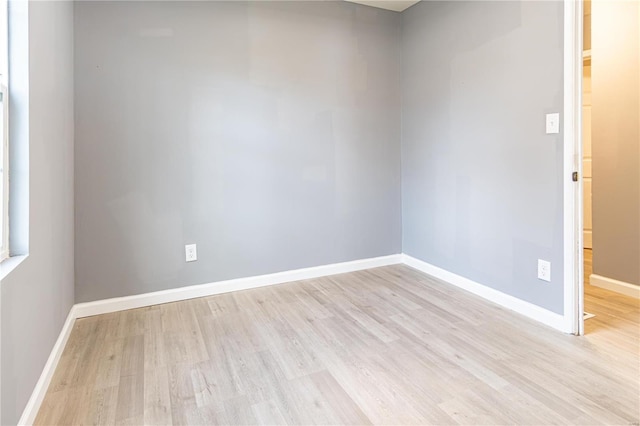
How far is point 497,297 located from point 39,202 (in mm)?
→ 2737

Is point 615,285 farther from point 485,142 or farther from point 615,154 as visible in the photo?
point 485,142

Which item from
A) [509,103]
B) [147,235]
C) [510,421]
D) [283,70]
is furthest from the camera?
[283,70]

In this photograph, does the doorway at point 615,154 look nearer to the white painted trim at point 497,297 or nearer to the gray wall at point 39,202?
the white painted trim at point 497,297

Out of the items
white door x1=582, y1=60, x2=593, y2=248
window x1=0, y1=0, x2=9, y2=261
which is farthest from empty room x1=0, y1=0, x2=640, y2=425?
white door x1=582, y1=60, x2=593, y2=248

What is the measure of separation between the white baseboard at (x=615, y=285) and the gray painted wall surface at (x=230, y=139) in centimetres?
167

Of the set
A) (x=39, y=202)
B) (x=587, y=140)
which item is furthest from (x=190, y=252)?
(x=587, y=140)

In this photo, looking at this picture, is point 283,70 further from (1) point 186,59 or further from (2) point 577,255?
(2) point 577,255

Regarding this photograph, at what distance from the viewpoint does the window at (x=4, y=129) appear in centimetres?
133

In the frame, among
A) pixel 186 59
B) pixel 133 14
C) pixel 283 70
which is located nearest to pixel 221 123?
pixel 186 59

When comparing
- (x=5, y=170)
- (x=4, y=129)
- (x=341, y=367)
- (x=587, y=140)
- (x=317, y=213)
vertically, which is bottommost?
(x=341, y=367)

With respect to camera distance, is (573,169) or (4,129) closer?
(4,129)

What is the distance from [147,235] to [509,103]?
8.69 feet

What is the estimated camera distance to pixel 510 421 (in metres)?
1.38

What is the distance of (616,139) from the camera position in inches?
109
